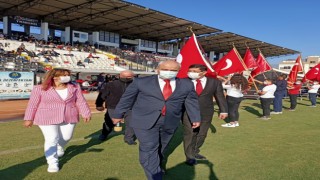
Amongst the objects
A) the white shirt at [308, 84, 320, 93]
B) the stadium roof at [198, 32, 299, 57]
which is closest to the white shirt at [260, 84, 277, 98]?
the white shirt at [308, 84, 320, 93]

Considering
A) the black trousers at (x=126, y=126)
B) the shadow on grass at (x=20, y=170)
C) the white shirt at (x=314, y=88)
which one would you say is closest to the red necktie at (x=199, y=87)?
the black trousers at (x=126, y=126)

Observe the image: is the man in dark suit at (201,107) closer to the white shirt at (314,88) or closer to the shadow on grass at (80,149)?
the shadow on grass at (80,149)

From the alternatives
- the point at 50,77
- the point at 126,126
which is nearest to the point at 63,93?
the point at 50,77

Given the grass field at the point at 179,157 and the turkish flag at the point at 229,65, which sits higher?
the turkish flag at the point at 229,65

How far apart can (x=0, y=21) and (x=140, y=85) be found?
129ft

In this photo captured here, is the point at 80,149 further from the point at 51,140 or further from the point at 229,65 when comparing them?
the point at 229,65

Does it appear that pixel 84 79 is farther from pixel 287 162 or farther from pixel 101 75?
pixel 287 162

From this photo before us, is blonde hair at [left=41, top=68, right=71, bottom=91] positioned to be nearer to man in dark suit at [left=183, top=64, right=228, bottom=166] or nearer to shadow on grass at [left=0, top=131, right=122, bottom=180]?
shadow on grass at [left=0, top=131, right=122, bottom=180]

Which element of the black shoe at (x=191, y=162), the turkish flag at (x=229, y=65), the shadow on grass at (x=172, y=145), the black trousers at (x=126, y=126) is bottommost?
the shadow on grass at (x=172, y=145)

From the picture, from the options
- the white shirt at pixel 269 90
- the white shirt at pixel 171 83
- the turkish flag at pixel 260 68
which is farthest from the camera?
the turkish flag at pixel 260 68

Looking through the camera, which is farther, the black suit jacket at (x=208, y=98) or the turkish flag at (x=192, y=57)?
the turkish flag at (x=192, y=57)

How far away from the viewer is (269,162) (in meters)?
5.54

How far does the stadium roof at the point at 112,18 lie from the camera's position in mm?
30047

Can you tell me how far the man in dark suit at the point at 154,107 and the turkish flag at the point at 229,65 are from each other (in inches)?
Result: 265
